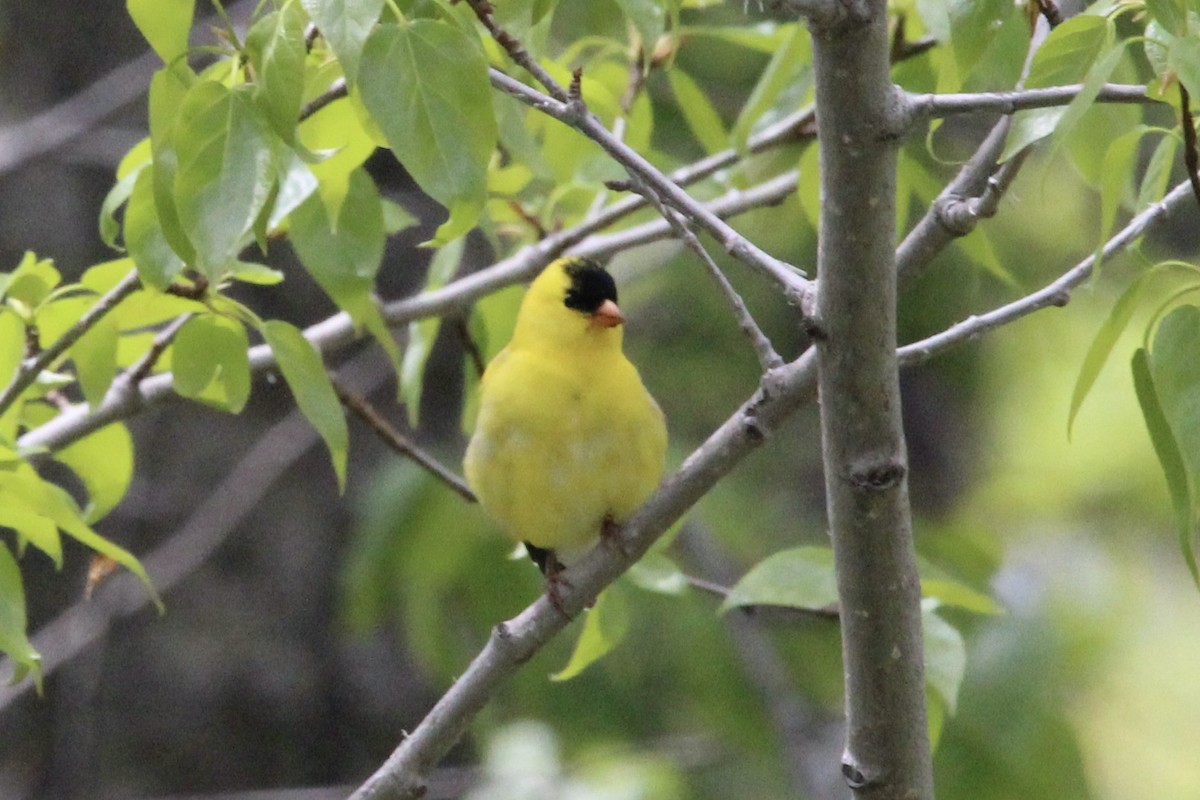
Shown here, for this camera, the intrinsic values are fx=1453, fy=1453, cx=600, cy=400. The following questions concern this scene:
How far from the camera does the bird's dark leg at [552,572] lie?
88.3 inches

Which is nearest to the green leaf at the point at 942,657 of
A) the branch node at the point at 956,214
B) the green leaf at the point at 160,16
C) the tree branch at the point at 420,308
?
the branch node at the point at 956,214

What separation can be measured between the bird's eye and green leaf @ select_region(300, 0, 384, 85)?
1.82m

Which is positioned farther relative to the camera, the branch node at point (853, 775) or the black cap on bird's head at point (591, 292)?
the black cap on bird's head at point (591, 292)

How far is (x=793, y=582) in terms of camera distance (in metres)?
2.44

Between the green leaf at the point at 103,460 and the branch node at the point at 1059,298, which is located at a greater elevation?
the green leaf at the point at 103,460

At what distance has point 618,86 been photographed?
298 cm

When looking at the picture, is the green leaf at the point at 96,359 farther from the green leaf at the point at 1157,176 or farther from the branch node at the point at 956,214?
the green leaf at the point at 1157,176

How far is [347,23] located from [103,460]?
1.41m

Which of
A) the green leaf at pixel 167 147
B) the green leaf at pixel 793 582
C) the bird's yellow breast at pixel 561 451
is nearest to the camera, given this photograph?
the green leaf at pixel 167 147

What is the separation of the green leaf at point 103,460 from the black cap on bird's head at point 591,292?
1.08 meters

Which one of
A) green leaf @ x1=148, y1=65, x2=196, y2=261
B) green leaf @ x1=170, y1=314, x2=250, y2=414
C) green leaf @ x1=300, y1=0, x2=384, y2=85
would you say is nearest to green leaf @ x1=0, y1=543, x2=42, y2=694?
green leaf @ x1=170, y1=314, x2=250, y2=414

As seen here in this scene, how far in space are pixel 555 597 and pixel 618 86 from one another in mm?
1208

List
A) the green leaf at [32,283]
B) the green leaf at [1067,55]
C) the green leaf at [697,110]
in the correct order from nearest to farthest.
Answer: the green leaf at [1067,55] < the green leaf at [32,283] < the green leaf at [697,110]

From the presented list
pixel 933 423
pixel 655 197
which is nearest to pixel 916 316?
pixel 933 423
